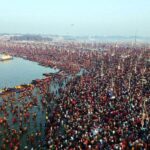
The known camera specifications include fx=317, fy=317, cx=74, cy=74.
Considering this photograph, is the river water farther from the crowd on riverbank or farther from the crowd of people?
the crowd on riverbank

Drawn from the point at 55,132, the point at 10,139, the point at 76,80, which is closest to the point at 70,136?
the point at 55,132

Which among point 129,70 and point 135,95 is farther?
point 129,70

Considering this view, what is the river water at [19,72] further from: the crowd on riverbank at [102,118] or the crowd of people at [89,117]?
the crowd on riverbank at [102,118]

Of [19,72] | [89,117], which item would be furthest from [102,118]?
[19,72]

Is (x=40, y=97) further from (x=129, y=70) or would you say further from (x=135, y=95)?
(x=129, y=70)

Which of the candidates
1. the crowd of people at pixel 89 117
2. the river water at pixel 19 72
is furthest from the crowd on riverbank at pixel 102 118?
the river water at pixel 19 72

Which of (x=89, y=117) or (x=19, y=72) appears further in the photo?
(x=19, y=72)

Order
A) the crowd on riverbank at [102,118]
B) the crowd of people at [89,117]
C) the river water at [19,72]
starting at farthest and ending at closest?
1. the river water at [19,72]
2. the crowd of people at [89,117]
3. the crowd on riverbank at [102,118]

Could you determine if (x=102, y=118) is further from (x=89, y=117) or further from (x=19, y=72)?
(x=19, y=72)
